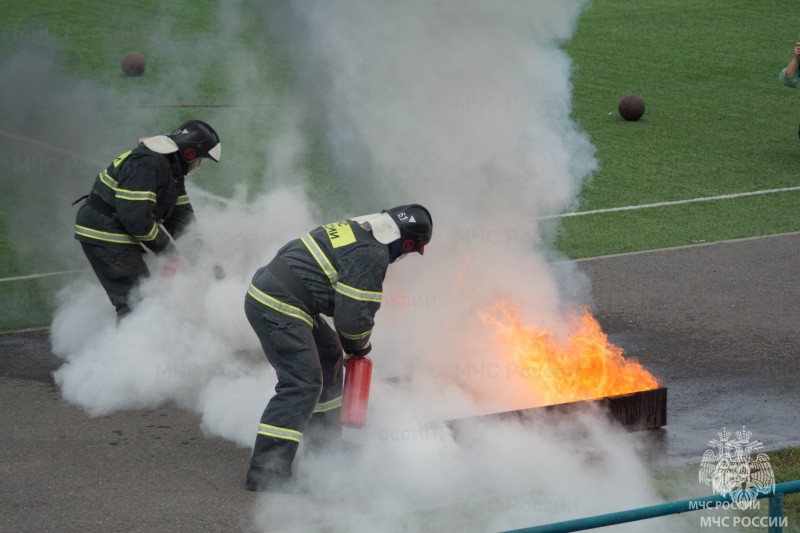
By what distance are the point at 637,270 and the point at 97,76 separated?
832 cm

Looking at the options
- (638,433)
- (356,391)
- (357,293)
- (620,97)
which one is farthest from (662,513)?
(620,97)

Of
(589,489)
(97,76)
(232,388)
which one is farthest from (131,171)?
(97,76)

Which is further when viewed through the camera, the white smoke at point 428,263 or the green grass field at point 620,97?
the green grass field at point 620,97

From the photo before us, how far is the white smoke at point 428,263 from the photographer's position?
6359 mm

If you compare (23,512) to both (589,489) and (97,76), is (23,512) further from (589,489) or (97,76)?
(97,76)

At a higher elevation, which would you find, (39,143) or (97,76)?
(97,76)

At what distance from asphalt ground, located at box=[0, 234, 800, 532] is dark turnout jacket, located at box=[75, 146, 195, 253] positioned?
118 centimetres

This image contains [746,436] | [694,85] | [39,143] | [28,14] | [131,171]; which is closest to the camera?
[746,436]

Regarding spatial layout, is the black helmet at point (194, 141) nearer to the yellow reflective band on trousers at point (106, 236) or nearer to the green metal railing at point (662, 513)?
the yellow reflective band on trousers at point (106, 236)

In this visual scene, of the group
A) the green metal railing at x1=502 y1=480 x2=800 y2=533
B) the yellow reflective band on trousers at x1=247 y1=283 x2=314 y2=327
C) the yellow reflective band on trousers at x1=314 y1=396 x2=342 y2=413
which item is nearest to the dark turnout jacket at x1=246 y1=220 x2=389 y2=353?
the yellow reflective band on trousers at x1=247 y1=283 x2=314 y2=327

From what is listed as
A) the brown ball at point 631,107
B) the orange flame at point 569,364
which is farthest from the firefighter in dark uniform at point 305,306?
the brown ball at point 631,107

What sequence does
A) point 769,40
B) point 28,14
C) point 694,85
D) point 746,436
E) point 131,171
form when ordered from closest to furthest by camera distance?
point 746,436 → point 131,171 → point 28,14 → point 694,85 → point 769,40

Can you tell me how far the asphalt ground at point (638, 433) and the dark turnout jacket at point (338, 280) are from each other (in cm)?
105

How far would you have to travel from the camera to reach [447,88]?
23.5ft
